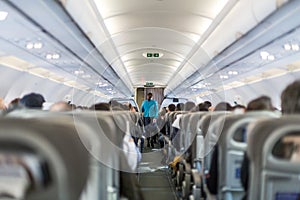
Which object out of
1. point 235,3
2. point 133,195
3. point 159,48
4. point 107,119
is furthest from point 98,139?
point 159,48

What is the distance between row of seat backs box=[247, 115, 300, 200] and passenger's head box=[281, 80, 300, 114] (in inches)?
21.7

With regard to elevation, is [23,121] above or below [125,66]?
below

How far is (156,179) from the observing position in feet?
28.3

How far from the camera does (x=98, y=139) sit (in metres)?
2.26

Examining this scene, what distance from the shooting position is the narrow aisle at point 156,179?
7.11 meters

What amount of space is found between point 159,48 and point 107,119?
36.9 ft

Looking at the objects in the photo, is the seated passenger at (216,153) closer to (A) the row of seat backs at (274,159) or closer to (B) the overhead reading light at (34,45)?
(A) the row of seat backs at (274,159)

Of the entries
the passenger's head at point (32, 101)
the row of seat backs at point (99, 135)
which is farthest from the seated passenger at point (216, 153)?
the passenger's head at point (32, 101)

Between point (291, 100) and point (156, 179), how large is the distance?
20.8 feet

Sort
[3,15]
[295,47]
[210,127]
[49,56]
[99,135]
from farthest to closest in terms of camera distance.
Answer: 1. [49,56]
2. [295,47]
3. [3,15]
4. [210,127]
5. [99,135]

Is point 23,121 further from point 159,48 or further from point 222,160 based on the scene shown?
point 159,48

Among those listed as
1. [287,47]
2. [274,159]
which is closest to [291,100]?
[274,159]

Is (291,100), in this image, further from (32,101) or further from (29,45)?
(29,45)

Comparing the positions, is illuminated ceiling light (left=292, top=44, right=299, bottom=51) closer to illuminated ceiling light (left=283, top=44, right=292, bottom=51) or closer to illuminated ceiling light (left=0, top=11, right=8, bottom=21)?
illuminated ceiling light (left=283, top=44, right=292, bottom=51)
